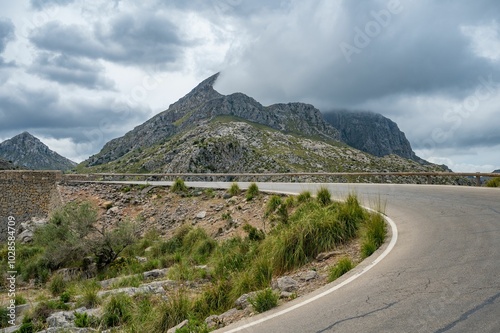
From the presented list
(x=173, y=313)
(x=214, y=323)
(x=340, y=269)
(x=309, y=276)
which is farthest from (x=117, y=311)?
(x=340, y=269)

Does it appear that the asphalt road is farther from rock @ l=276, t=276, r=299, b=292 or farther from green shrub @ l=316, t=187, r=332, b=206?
green shrub @ l=316, t=187, r=332, b=206

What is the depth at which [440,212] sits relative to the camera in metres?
11.9

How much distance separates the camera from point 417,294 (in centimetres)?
561

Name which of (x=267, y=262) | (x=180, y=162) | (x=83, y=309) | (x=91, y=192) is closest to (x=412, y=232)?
(x=267, y=262)

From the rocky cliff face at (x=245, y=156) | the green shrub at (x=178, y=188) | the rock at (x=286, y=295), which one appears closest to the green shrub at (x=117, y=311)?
the rock at (x=286, y=295)

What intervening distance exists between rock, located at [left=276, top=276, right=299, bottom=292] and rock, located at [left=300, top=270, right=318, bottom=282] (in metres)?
0.32

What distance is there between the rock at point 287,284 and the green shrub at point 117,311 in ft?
11.0

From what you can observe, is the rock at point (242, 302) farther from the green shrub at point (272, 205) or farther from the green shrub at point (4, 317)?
the green shrub at point (272, 205)

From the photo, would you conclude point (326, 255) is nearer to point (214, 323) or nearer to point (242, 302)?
point (242, 302)

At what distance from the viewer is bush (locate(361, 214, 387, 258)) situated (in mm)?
8602

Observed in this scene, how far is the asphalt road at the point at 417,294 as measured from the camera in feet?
15.6

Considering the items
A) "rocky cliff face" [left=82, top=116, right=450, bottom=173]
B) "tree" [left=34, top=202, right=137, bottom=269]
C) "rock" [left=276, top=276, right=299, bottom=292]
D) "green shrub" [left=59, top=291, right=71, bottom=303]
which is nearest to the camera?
"rock" [left=276, top=276, right=299, bottom=292]

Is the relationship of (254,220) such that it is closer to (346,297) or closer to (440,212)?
(440,212)

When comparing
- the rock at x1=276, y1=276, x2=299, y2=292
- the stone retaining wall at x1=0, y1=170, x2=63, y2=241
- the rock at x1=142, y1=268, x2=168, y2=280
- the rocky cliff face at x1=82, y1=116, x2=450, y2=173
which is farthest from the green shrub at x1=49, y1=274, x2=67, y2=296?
the rocky cliff face at x1=82, y1=116, x2=450, y2=173
